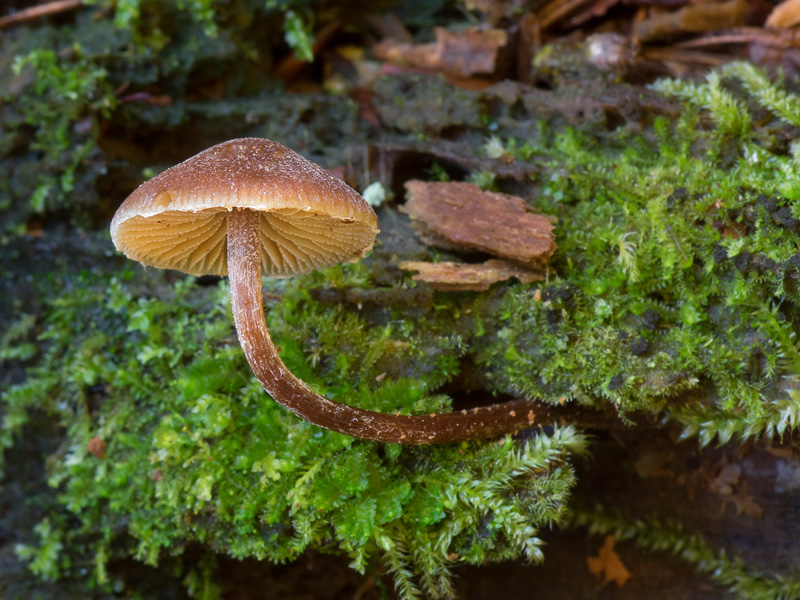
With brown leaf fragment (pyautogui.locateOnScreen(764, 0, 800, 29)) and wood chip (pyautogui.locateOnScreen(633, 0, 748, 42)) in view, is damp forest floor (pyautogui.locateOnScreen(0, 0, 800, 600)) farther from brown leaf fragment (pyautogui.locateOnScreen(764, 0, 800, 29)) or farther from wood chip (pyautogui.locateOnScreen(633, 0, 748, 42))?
brown leaf fragment (pyautogui.locateOnScreen(764, 0, 800, 29))

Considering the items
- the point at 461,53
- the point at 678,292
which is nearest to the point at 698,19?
the point at 461,53

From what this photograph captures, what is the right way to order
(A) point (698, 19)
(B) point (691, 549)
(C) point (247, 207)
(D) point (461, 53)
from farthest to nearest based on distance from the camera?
(D) point (461, 53)
(A) point (698, 19)
(B) point (691, 549)
(C) point (247, 207)

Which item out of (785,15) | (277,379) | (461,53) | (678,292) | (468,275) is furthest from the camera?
(461,53)

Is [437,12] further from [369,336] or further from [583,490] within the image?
[583,490]

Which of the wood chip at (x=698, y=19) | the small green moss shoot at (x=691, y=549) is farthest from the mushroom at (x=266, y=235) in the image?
the wood chip at (x=698, y=19)

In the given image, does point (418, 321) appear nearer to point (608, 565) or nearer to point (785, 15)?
point (608, 565)

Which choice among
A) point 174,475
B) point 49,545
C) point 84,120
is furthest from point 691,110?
point 49,545
